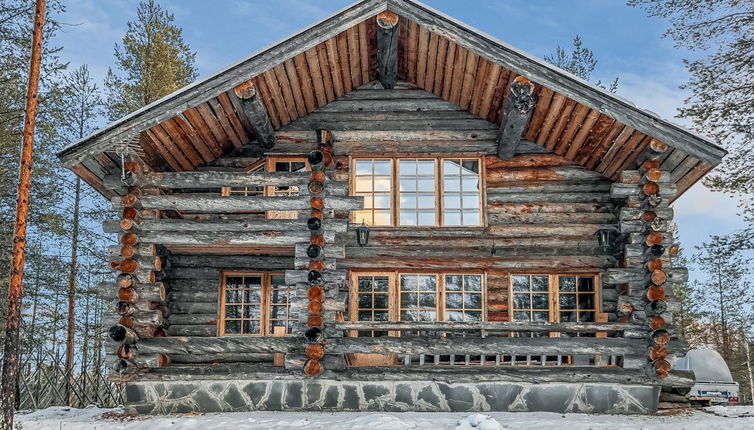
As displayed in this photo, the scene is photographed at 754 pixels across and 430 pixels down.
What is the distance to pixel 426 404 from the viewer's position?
1326cm

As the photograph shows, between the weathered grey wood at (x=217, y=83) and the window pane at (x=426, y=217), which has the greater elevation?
the weathered grey wood at (x=217, y=83)

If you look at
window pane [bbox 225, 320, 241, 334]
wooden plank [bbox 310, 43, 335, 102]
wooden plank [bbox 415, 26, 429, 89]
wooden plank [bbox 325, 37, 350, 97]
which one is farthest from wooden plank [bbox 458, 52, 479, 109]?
window pane [bbox 225, 320, 241, 334]

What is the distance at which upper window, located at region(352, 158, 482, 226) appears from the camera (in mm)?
15484

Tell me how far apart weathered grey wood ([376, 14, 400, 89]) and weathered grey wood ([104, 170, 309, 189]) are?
3058mm

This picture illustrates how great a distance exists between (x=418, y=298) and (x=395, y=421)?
4.31 metres

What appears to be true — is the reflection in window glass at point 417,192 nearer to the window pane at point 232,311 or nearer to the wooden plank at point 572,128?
the wooden plank at point 572,128

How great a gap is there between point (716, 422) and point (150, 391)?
10.3m

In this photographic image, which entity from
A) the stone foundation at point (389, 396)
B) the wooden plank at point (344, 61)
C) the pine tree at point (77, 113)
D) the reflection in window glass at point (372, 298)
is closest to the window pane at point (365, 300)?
the reflection in window glass at point (372, 298)

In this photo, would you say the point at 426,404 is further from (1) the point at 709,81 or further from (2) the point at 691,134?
(1) the point at 709,81

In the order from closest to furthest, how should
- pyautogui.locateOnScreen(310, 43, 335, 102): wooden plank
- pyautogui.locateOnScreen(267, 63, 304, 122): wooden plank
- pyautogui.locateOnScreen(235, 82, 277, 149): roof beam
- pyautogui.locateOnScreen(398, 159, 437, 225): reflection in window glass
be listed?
pyautogui.locateOnScreen(235, 82, 277, 149): roof beam
pyautogui.locateOnScreen(267, 63, 304, 122): wooden plank
pyautogui.locateOnScreen(310, 43, 335, 102): wooden plank
pyautogui.locateOnScreen(398, 159, 437, 225): reflection in window glass

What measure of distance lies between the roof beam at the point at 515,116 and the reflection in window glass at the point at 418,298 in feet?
10.5

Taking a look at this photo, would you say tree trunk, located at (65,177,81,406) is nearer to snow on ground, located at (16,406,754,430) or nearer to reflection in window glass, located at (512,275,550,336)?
snow on ground, located at (16,406,754,430)

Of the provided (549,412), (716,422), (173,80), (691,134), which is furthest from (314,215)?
(173,80)

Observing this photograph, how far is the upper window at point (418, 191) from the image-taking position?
15484mm
